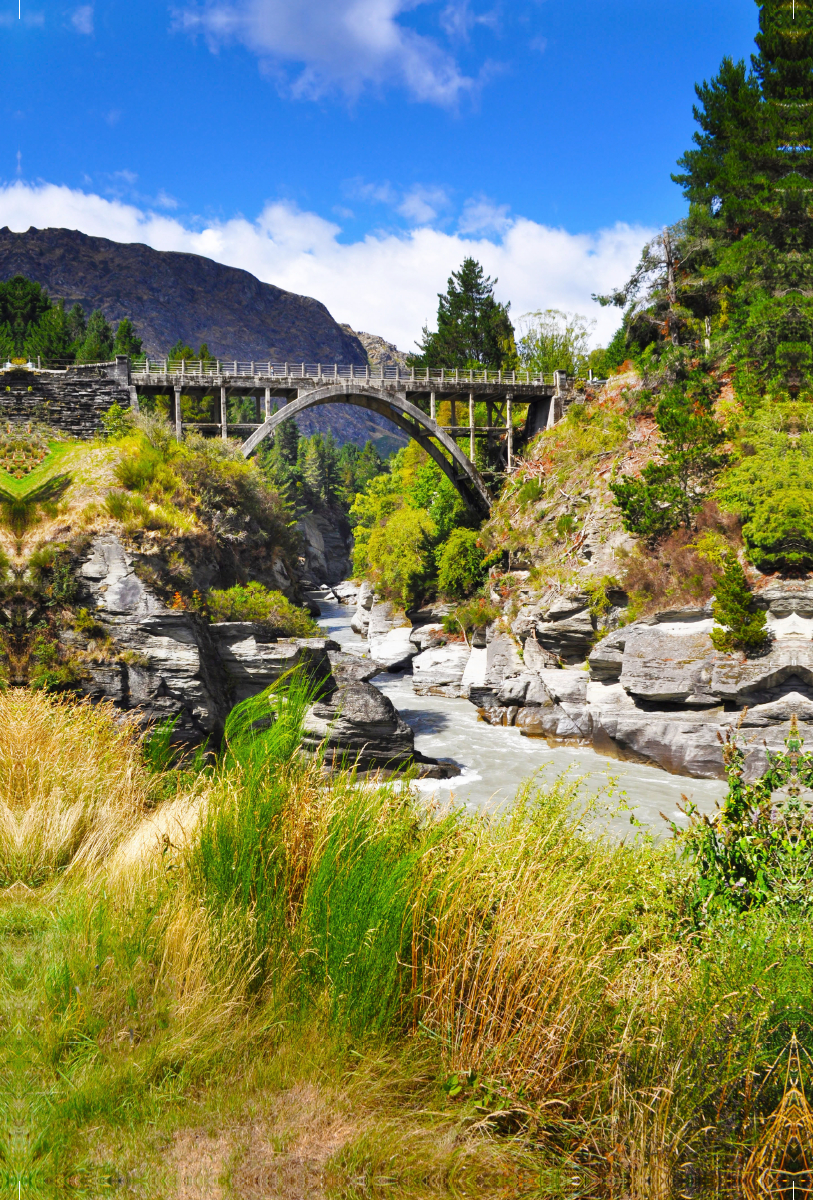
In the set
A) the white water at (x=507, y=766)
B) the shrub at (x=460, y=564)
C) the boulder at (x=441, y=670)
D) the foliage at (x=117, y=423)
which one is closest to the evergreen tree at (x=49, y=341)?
the shrub at (x=460, y=564)

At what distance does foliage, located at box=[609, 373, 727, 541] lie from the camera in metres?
17.7

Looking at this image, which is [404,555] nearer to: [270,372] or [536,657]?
[270,372]

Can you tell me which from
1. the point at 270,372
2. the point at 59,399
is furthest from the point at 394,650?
the point at 59,399

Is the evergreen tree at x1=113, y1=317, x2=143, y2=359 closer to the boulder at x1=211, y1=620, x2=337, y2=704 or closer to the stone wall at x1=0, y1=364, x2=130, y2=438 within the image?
the stone wall at x1=0, y1=364, x2=130, y2=438

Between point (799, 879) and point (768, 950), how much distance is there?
2.94 ft

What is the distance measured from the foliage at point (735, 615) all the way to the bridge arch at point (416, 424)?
17733mm

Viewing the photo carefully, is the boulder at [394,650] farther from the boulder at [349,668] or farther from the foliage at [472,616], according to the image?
the boulder at [349,668]

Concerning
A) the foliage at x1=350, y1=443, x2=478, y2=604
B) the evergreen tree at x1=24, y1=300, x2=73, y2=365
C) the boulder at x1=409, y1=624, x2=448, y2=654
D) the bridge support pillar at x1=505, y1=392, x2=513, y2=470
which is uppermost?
the evergreen tree at x1=24, y1=300, x2=73, y2=365

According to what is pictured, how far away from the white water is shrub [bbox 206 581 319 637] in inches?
154

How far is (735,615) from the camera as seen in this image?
14117 mm

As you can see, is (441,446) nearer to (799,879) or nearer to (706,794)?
(706,794)

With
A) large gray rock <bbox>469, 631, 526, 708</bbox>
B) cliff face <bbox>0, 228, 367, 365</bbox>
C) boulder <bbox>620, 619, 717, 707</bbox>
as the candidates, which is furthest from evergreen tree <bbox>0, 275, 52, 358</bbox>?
cliff face <bbox>0, 228, 367, 365</bbox>

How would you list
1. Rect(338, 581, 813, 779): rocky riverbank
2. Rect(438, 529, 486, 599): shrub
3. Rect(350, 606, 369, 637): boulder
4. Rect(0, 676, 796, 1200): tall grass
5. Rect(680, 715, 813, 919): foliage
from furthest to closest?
Rect(350, 606, 369, 637): boulder
Rect(438, 529, 486, 599): shrub
Rect(338, 581, 813, 779): rocky riverbank
Rect(680, 715, 813, 919): foliage
Rect(0, 676, 796, 1200): tall grass

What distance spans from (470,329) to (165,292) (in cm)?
14104
